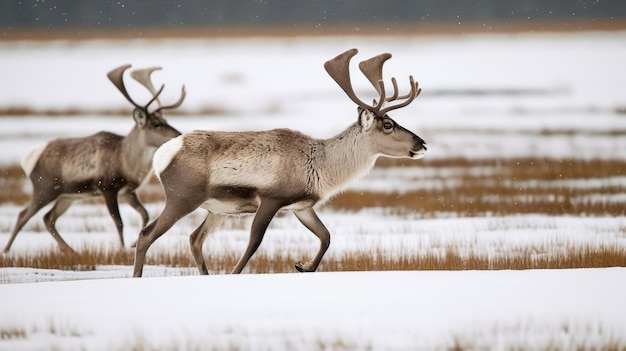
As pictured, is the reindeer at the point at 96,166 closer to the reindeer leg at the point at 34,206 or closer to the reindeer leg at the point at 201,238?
the reindeer leg at the point at 34,206

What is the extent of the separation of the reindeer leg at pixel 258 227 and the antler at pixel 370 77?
1.16 m

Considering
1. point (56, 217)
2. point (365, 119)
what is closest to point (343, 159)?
point (365, 119)

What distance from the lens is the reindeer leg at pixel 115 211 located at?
12.0 metres

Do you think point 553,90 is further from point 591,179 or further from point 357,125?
point 357,125

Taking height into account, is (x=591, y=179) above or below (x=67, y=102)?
below

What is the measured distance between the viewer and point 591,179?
17.3 m

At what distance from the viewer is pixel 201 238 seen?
10086mm

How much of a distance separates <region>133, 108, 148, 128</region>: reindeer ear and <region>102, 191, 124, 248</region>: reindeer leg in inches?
30.2

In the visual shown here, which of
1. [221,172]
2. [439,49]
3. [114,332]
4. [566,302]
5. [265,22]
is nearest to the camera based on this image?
[114,332]

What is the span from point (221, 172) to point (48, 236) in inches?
156

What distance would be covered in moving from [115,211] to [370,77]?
3.18 metres

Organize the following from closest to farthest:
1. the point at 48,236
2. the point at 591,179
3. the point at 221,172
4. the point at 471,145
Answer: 1. the point at 221,172
2. the point at 48,236
3. the point at 591,179
4. the point at 471,145

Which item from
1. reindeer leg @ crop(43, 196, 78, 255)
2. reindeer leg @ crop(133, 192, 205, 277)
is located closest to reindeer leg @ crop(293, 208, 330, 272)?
reindeer leg @ crop(133, 192, 205, 277)

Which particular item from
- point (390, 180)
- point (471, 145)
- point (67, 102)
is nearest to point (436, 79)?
point (67, 102)
